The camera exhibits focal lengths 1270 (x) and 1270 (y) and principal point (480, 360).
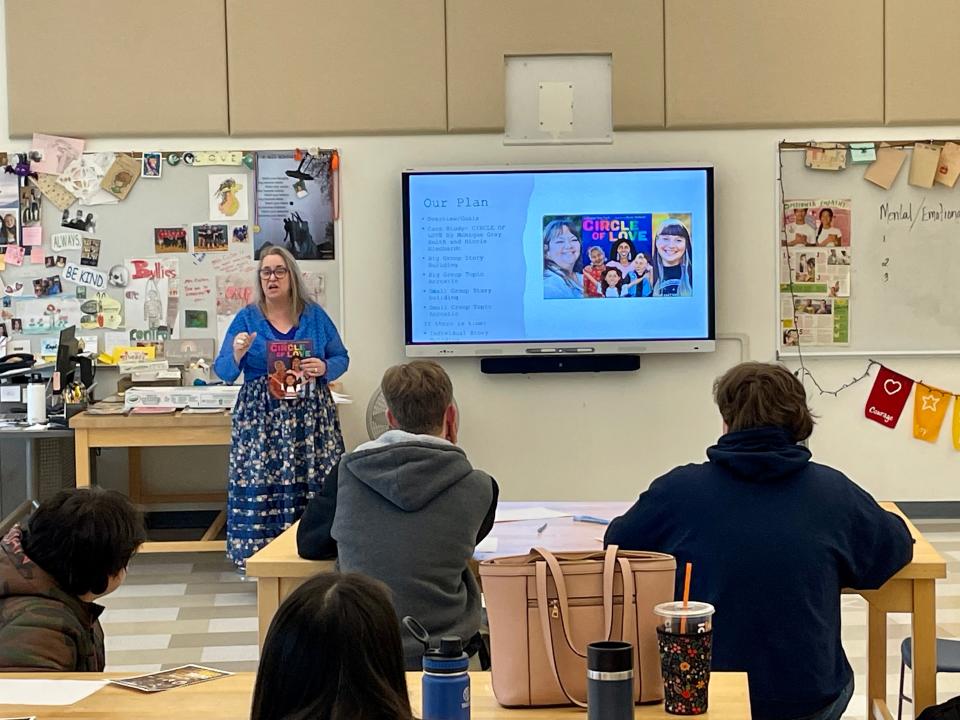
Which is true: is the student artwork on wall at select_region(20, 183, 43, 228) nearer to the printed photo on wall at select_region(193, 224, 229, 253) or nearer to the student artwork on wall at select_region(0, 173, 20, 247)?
the student artwork on wall at select_region(0, 173, 20, 247)

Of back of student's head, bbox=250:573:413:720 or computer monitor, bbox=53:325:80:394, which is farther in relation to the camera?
computer monitor, bbox=53:325:80:394

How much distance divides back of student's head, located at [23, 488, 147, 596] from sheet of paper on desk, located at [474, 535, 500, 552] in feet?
3.32

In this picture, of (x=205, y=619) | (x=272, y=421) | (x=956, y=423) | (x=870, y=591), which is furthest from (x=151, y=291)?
(x=870, y=591)

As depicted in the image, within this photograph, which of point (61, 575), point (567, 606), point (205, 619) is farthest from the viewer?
point (205, 619)

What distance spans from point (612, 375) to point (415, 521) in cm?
377

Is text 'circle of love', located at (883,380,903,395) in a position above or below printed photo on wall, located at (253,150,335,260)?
below

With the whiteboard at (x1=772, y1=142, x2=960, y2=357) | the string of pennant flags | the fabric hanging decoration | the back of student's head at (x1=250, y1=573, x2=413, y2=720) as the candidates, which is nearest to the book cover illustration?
the whiteboard at (x1=772, y1=142, x2=960, y2=357)

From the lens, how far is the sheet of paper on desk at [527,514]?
361cm

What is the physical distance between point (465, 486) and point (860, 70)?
4413 mm

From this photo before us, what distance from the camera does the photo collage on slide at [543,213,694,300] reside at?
6430 mm

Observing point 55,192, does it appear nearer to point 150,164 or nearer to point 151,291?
point 150,164

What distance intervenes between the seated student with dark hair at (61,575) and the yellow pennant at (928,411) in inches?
199

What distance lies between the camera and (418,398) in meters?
3.11

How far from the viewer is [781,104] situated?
647 cm
